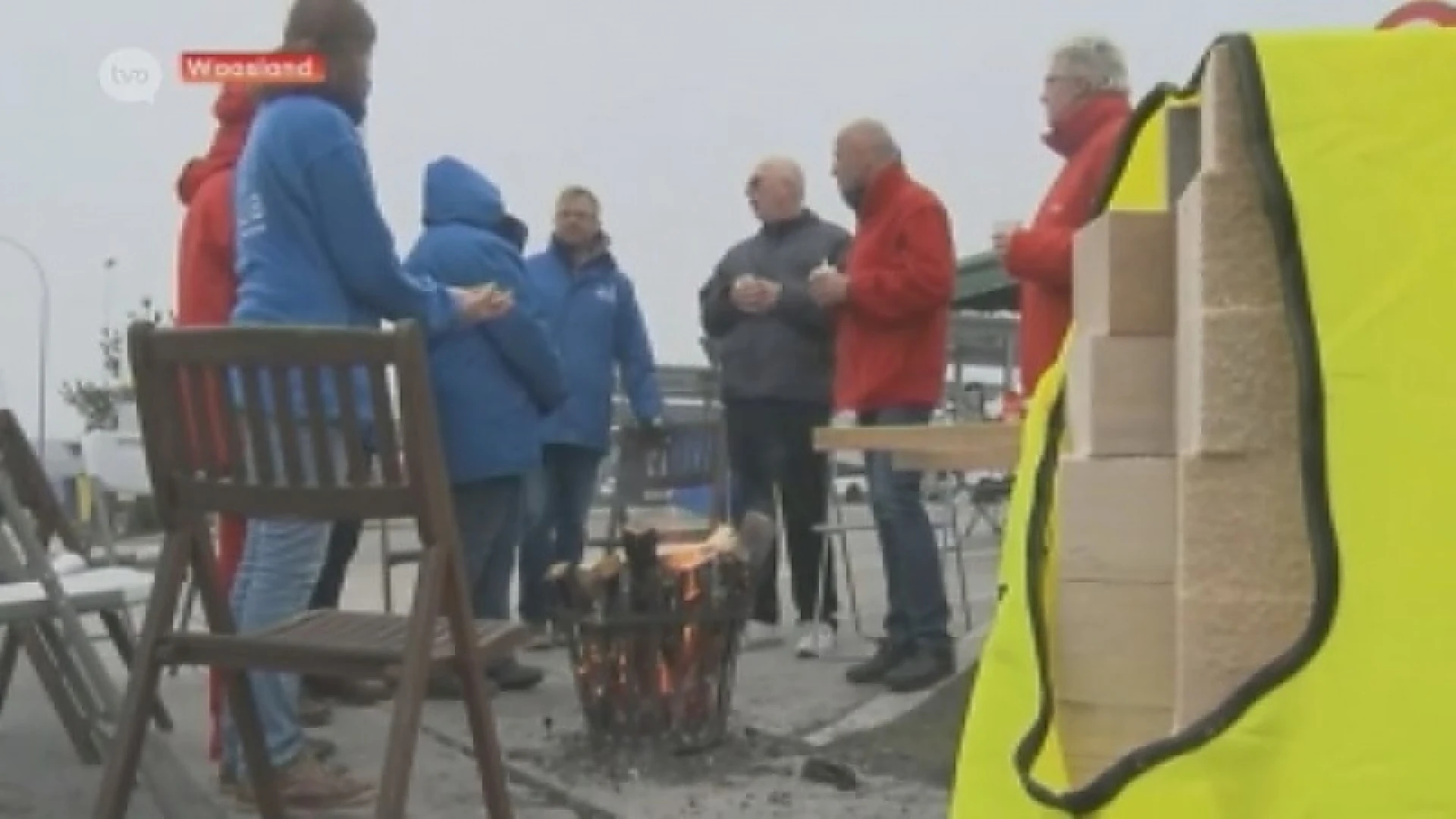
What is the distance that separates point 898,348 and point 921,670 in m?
0.94

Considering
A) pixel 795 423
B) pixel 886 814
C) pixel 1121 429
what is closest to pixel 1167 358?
pixel 1121 429

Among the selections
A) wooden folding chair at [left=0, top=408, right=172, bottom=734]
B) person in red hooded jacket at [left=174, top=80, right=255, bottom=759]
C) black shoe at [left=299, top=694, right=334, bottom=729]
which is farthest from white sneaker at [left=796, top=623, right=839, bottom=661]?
person in red hooded jacket at [left=174, top=80, right=255, bottom=759]

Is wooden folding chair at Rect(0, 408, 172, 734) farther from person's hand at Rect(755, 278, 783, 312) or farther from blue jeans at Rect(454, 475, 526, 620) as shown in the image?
person's hand at Rect(755, 278, 783, 312)

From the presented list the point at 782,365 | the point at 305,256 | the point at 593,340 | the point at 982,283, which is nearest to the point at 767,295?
the point at 782,365

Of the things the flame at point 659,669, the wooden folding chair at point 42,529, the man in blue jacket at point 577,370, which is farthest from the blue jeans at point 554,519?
the flame at point 659,669

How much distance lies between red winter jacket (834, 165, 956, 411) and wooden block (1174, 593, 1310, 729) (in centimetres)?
485

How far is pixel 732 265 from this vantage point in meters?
7.78

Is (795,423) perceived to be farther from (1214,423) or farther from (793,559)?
(1214,423)

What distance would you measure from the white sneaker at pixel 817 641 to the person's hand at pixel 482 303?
2.52 m

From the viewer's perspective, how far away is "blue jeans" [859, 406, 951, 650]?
21.3ft

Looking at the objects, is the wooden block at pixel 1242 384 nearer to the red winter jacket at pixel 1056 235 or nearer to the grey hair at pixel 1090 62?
the red winter jacket at pixel 1056 235

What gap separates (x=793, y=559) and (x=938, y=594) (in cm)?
136

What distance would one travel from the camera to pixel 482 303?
4.96 m

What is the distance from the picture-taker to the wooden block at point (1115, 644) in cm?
181
